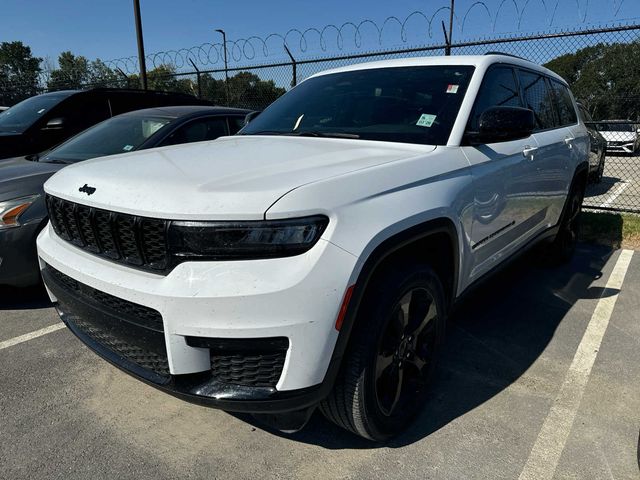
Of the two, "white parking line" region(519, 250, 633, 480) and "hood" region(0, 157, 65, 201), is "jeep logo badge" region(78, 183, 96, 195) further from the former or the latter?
"white parking line" region(519, 250, 633, 480)

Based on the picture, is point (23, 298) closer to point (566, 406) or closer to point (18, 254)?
point (18, 254)

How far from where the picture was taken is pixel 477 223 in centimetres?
270

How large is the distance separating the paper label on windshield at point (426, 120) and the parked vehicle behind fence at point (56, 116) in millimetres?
4210

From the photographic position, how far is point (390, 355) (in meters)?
2.24

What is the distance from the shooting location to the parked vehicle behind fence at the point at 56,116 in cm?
549

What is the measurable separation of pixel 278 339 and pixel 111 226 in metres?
0.84

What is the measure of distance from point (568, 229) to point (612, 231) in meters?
1.52

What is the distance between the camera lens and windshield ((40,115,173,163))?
446 cm

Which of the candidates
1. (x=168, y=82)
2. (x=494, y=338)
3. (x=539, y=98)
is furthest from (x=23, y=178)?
(x=168, y=82)

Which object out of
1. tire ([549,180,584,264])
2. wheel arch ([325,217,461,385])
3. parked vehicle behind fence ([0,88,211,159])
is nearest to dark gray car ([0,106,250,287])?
parked vehicle behind fence ([0,88,211,159])

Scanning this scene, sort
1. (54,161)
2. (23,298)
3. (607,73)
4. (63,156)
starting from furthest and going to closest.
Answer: (607,73) → (63,156) → (54,161) → (23,298)

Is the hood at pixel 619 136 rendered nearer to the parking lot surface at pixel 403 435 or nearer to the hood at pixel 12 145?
the parking lot surface at pixel 403 435

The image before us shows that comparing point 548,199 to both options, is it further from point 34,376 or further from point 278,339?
point 34,376

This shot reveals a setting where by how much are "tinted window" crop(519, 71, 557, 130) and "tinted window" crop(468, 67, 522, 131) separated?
22 centimetres
